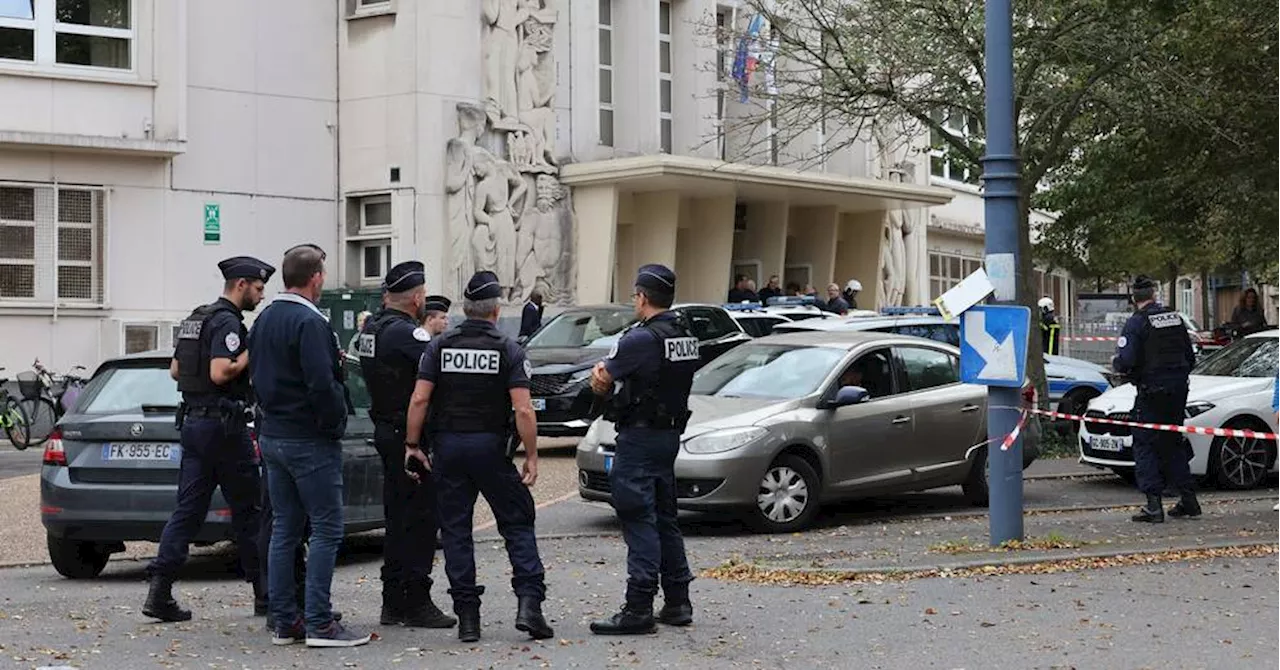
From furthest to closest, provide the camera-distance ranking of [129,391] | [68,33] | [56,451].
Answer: [68,33], [129,391], [56,451]

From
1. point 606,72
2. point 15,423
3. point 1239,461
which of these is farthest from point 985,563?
point 606,72

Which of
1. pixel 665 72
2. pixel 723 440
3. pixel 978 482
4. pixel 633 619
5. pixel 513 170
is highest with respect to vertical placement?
pixel 665 72

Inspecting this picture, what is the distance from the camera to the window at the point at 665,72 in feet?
118

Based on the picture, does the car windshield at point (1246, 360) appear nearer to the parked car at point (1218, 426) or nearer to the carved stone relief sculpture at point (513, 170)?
the parked car at point (1218, 426)

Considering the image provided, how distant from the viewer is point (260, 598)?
1003cm

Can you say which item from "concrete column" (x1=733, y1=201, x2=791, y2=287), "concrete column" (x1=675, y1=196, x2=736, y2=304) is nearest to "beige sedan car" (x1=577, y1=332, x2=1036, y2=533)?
"concrete column" (x1=675, y1=196, x2=736, y2=304)

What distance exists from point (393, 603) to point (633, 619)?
128cm

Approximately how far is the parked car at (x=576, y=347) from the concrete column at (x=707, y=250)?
41.2 ft

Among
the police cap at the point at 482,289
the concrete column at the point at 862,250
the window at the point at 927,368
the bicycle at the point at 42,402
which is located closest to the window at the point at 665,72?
the concrete column at the point at 862,250

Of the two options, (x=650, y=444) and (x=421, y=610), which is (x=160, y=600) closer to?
(x=421, y=610)

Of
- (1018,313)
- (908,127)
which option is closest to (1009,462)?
(1018,313)

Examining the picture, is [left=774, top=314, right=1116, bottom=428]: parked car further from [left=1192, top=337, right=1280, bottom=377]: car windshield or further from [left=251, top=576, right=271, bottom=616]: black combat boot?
[left=251, top=576, right=271, bottom=616]: black combat boot

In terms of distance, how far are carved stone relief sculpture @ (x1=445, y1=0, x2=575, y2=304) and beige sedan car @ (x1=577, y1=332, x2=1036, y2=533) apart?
15.2 m

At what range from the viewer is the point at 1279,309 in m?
78.7
